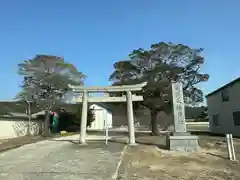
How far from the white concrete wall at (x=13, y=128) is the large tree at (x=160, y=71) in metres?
11.1

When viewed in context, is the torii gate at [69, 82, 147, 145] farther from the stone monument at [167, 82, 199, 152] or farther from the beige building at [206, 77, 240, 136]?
the beige building at [206, 77, 240, 136]

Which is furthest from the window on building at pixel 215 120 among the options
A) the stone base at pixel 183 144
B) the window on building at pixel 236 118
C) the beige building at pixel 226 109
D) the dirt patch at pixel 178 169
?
the dirt patch at pixel 178 169

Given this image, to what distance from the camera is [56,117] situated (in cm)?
3441

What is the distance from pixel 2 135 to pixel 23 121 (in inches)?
138

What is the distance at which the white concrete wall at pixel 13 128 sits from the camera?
2520 centimetres

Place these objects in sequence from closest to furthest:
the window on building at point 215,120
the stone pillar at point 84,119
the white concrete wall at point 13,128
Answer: the stone pillar at point 84,119 → the white concrete wall at point 13,128 → the window on building at point 215,120

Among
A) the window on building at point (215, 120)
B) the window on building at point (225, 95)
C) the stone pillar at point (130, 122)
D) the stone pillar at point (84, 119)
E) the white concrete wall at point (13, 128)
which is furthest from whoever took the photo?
the window on building at point (215, 120)

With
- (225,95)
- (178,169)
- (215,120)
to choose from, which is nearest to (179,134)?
(178,169)

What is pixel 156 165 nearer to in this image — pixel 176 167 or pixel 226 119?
pixel 176 167

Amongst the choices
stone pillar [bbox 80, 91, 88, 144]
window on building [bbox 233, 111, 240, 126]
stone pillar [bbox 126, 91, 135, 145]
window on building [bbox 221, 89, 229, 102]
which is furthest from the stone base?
window on building [bbox 221, 89, 229, 102]

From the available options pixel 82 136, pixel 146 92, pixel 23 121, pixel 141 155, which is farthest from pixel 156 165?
pixel 23 121

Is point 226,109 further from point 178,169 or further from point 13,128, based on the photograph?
point 13,128

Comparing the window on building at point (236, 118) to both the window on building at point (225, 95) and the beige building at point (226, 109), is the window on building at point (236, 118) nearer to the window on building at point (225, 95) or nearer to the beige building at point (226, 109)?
the beige building at point (226, 109)

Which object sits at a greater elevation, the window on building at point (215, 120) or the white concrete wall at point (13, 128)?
the window on building at point (215, 120)
